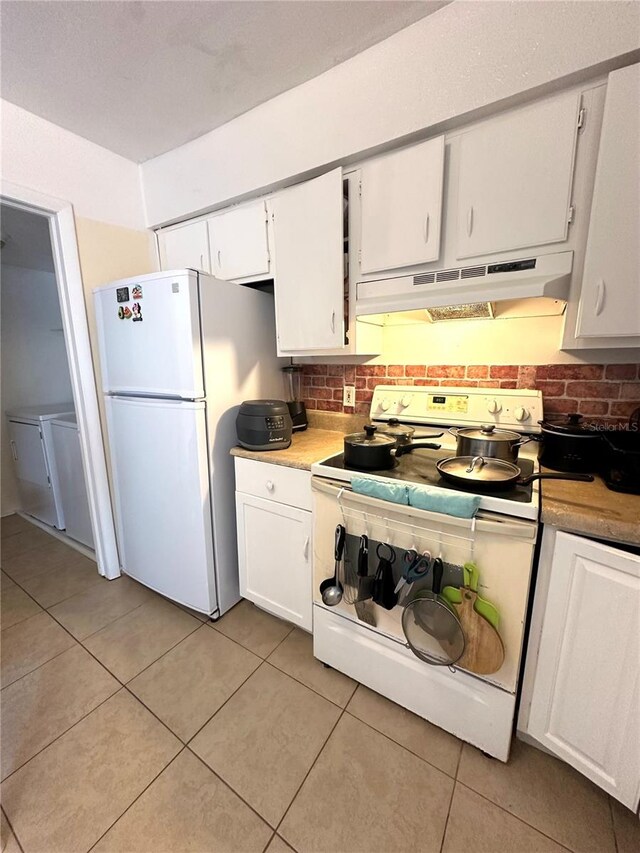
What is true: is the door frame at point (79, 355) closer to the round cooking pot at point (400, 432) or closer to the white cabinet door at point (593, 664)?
the round cooking pot at point (400, 432)

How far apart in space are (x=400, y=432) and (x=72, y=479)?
7.51 feet

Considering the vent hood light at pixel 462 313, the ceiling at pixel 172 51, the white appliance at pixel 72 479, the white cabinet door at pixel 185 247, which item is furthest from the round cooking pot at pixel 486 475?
the white appliance at pixel 72 479

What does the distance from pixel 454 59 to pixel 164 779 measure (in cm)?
262

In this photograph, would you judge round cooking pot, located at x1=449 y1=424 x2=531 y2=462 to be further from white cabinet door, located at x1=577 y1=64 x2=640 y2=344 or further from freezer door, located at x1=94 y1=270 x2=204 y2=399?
freezer door, located at x1=94 y1=270 x2=204 y2=399

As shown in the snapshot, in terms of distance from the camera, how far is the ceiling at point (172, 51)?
1148mm

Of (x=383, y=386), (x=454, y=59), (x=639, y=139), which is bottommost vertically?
(x=383, y=386)

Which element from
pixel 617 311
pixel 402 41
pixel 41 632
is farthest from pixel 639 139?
pixel 41 632

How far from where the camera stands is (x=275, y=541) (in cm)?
157

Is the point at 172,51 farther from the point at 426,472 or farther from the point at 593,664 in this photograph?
the point at 593,664

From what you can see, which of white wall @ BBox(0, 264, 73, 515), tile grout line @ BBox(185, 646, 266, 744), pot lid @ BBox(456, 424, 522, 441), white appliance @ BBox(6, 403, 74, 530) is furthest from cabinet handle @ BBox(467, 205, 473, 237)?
white wall @ BBox(0, 264, 73, 515)

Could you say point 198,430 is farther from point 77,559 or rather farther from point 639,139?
point 639,139

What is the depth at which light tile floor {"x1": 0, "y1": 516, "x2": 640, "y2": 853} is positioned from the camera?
0.96 metres

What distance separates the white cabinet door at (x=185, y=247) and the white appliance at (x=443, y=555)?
1471 mm

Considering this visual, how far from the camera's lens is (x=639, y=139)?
0.94m
